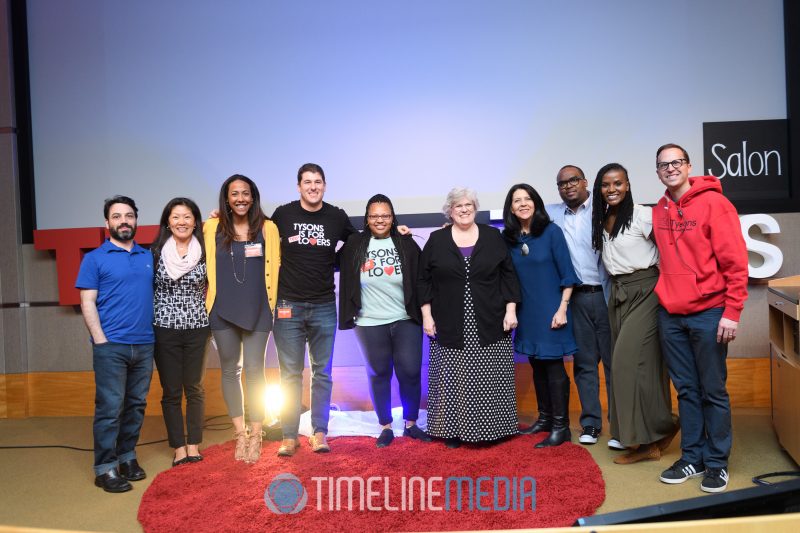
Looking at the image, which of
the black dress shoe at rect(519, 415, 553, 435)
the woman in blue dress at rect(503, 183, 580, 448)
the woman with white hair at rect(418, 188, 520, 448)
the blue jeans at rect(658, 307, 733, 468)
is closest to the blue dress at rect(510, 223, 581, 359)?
the woman in blue dress at rect(503, 183, 580, 448)

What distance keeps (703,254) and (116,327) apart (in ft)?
9.75

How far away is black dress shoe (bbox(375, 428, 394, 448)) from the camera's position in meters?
3.68

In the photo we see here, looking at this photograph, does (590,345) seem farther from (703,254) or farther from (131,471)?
(131,471)

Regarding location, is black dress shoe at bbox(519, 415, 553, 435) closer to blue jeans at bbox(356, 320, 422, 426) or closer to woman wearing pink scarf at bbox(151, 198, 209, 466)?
blue jeans at bbox(356, 320, 422, 426)

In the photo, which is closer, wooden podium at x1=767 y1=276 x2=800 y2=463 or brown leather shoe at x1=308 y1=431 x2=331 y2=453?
wooden podium at x1=767 y1=276 x2=800 y2=463

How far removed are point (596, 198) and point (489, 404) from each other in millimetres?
1339

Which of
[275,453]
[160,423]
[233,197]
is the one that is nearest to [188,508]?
[275,453]

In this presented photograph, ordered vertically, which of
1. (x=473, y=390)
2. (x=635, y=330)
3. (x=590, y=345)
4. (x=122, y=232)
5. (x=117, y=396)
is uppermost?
(x=122, y=232)

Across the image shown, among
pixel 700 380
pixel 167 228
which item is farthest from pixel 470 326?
pixel 167 228

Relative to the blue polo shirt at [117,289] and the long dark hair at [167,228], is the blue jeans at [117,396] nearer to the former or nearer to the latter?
the blue polo shirt at [117,289]

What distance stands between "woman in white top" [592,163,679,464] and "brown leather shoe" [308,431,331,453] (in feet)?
5.43

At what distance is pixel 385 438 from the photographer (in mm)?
3715

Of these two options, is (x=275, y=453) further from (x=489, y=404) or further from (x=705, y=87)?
(x=705, y=87)

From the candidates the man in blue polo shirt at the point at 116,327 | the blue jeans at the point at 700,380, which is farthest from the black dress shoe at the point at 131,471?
the blue jeans at the point at 700,380
